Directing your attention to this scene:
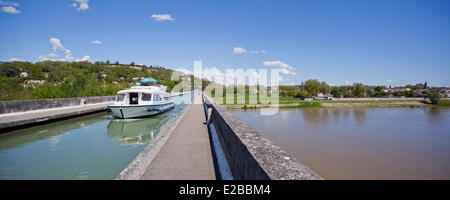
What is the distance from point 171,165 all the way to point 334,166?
934 cm

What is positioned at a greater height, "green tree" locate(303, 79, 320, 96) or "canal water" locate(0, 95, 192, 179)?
"green tree" locate(303, 79, 320, 96)

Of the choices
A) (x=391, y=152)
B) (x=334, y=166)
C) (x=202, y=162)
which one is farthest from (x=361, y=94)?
(x=202, y=162)

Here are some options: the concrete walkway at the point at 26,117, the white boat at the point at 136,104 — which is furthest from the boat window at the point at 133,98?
the concrete walkway at the point at 26,117

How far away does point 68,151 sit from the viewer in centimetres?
845

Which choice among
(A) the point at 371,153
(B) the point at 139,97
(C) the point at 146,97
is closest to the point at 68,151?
(B) the point at 139,97

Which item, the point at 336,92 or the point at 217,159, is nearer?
the point at 217,159

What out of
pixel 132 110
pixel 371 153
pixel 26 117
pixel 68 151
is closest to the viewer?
pixel 68 151

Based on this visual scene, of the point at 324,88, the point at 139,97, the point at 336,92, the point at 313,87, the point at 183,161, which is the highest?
the point at 313,87

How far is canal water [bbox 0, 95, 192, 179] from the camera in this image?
20.4 feet

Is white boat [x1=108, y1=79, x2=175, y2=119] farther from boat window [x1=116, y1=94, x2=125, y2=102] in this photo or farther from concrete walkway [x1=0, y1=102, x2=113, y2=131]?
concrete walkway [x1=0, y1=102, x2=113, y2=131]

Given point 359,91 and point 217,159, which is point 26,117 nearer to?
point 217,159

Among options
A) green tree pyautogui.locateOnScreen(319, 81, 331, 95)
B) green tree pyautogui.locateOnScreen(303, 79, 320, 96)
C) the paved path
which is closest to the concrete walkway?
the paved path

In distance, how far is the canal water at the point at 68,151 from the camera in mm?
6225

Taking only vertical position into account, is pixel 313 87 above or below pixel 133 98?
above
